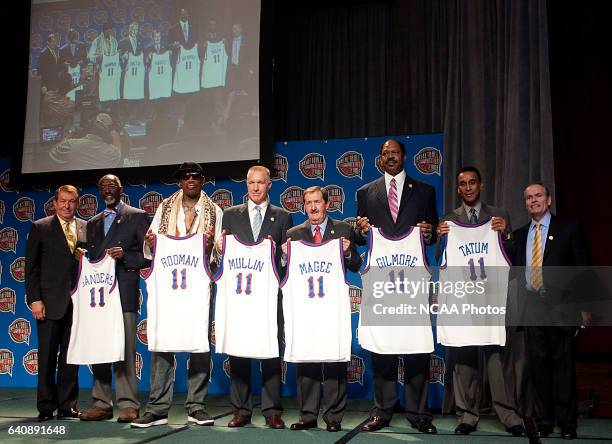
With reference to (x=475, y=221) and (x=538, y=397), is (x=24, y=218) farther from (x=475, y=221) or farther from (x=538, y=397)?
(x=538, y=397)

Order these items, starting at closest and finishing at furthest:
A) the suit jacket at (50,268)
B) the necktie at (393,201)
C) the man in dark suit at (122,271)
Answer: the necktie at (393,201) → the man in dark suit at (122,271) → the suit jacket at (50,268)

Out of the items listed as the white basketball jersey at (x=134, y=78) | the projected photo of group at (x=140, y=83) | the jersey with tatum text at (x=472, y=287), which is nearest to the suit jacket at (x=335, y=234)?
the jersey with tatum text at (x=472, y=287)

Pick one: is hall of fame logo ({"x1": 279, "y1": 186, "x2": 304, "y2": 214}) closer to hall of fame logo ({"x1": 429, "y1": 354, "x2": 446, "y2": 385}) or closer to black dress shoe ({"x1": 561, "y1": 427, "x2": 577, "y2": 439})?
hall of fame logo ({"x1": 429, "y1": 354, "x2": 446, "y2": 385})

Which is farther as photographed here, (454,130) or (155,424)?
(454,130)

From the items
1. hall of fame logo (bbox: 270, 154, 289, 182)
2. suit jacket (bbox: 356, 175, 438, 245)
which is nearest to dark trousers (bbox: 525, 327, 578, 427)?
suit jacket (bbox: 356, 175, 438, 245)

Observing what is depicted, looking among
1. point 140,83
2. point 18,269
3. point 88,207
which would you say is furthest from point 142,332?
point 140,83

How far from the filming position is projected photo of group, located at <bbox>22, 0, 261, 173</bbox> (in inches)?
257

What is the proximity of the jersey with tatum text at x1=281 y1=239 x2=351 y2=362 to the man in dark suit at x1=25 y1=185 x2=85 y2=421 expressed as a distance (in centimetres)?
176

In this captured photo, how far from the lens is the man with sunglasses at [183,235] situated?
A: 14.7 feet

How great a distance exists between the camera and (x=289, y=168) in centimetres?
634

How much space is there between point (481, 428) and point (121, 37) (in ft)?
17.1

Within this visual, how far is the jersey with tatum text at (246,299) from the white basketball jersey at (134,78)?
2981mm

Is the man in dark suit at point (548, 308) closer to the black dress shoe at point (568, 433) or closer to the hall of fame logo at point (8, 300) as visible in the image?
the black dress shoe at point (568, 433)

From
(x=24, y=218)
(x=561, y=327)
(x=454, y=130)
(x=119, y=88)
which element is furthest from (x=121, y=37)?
(x=561, y=327)
